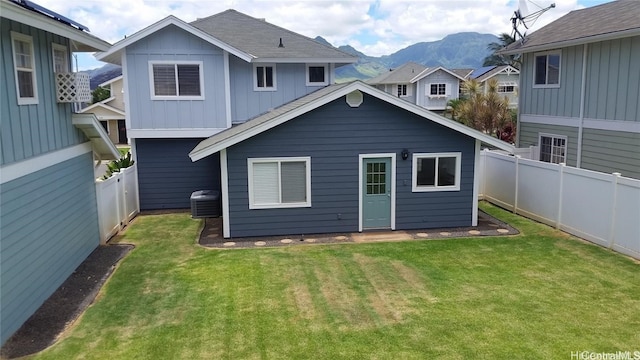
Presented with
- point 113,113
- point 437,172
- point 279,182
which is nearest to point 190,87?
point 279,182

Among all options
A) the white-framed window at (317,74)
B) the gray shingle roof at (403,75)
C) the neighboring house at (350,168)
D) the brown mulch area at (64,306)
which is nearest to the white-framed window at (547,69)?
the neighboring house at (350,168)

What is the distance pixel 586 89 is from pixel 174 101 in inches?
481

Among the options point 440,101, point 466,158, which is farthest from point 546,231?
point 440,101

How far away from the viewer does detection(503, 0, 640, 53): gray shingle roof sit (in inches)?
503

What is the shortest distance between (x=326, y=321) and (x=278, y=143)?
569 centimetres

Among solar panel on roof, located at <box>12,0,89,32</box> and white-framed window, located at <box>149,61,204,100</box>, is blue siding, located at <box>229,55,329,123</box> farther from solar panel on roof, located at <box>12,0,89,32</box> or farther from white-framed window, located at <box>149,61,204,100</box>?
solar panel on roof, located at <box>12,0,89,32</box>

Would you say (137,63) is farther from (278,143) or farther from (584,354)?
(584,354)

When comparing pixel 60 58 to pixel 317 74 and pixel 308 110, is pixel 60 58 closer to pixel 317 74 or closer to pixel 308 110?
pixel 308 110

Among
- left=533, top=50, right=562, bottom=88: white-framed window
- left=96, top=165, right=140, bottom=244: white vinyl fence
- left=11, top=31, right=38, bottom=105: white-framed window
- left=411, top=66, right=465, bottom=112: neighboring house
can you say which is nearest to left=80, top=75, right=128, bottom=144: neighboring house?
left=96, top=165, right=140, bottom=244: white vinyl fence

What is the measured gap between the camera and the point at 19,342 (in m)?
6.77

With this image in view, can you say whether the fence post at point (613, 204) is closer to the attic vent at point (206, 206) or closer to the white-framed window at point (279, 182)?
the white-framed window at point (279, 182)

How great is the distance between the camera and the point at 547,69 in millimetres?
16172

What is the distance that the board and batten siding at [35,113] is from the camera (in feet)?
23.3

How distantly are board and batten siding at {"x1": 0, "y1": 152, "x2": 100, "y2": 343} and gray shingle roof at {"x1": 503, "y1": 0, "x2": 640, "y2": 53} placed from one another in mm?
13190
